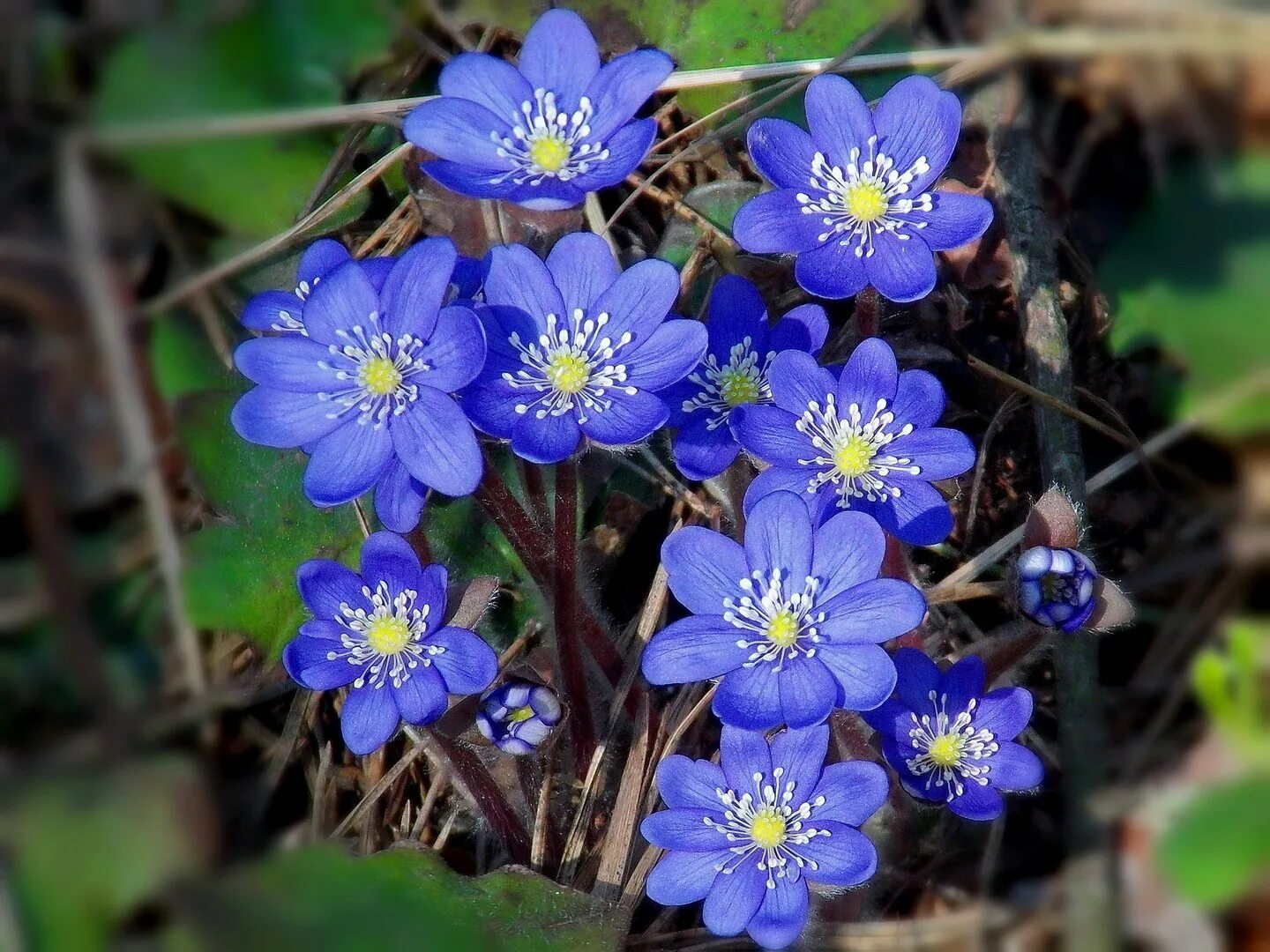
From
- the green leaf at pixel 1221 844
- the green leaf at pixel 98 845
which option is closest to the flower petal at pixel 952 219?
the green leaf at pixel 1221 844

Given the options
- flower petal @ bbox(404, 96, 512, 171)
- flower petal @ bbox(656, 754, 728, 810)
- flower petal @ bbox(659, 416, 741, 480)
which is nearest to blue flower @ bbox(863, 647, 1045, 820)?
flower petal @ bbox(656, 754, 728, 810)

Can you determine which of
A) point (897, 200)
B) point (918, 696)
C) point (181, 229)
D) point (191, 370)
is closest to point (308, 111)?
point (181, 229)

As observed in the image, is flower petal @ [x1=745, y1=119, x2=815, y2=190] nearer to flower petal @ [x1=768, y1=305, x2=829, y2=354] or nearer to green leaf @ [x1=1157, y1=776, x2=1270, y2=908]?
flower petal @ [x1=768, y1=305, x2=829, y2=354]

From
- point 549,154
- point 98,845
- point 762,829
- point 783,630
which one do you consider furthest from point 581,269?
point 98,845

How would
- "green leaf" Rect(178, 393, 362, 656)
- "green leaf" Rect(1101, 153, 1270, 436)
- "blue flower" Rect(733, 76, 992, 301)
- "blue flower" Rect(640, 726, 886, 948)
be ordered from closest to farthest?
"blue flower" Rect(640, 726, 886, 948), "blue flower" Rect(733, 76, 992, 301), "green leaf" Rect(178, 393, 362, 656), "green leaf" Rect(1101, 153, 1270, 436)

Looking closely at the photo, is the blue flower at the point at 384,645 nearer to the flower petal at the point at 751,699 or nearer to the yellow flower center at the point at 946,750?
the flower petal at the point at 751,699

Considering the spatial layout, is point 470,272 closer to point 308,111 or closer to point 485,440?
point 485,440
